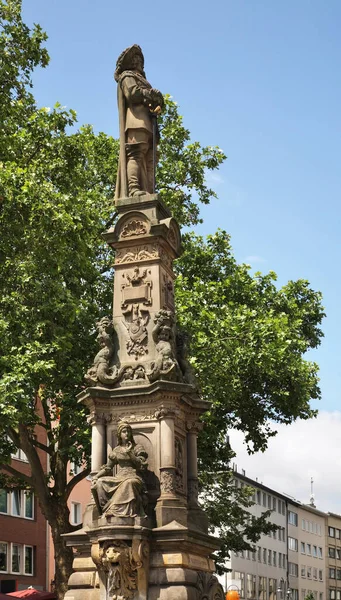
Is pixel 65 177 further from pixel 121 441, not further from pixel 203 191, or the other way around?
pixel 121 441

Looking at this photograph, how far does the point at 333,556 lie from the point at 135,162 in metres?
111

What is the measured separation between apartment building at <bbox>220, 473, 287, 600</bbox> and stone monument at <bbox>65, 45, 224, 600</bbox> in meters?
64.7

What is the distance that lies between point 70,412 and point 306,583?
90005mm

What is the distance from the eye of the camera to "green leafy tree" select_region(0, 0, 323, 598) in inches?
845

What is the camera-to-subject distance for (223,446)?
28781 mm

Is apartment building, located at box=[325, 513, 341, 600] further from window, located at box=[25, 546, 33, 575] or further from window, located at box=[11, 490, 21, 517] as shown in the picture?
window, located at box=[11, 490, 21, 517]

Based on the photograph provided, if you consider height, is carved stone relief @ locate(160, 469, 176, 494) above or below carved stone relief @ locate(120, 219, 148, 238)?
below

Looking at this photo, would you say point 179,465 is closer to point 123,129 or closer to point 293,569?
point 123,129

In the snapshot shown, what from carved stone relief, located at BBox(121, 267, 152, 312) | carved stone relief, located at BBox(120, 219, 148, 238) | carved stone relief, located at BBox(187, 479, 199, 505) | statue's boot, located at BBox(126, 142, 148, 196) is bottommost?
carved stone relief, located at BBox(187, 479, 199, 505)

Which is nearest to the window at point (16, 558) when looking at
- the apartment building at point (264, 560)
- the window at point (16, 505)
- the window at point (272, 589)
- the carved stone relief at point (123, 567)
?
the window at point (16, 505)

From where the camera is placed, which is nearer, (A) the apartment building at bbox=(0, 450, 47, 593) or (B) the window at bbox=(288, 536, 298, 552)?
(A) the apartment building at bbox=(0, 450, 47, 593)

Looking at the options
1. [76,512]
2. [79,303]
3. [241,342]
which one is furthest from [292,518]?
[79,303]

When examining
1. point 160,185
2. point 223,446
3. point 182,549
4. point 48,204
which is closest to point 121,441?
point 182,549

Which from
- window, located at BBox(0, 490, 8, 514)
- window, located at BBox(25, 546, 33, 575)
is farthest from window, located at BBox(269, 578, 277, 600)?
window, located at BBox(0, 490, 8, 514)
